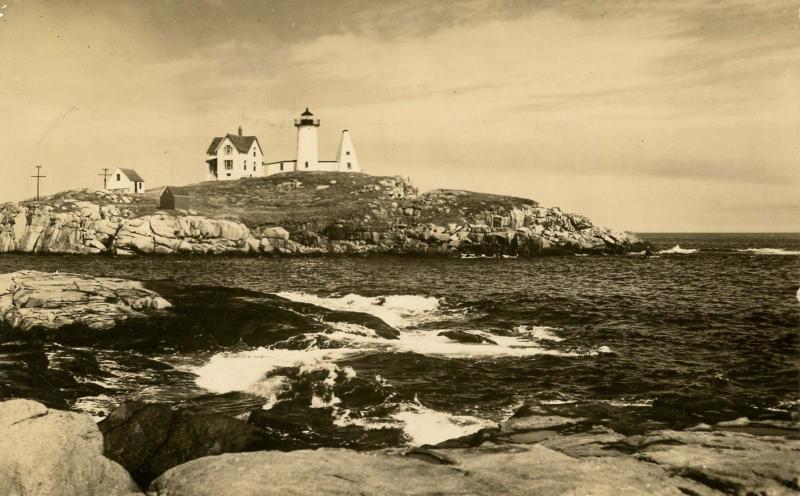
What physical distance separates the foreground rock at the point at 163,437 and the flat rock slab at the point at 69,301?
45.9 ft

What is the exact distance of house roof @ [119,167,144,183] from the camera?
115262 millimetres

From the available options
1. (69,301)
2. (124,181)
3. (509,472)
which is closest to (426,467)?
(509,472)

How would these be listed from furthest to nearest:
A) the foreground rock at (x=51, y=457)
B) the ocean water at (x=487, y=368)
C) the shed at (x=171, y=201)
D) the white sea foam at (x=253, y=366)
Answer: the shed at (x=171, y=201) → the white sea foam at (x=253, y=366) → the ocean water at (x=487, y=368) → the foreground rock at (x=51, y=457)

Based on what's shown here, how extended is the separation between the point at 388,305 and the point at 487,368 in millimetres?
16570

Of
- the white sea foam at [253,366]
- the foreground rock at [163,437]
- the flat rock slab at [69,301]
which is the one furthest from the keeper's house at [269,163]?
the foreground rock at [163,437]

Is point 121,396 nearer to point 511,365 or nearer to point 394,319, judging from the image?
point 511,365

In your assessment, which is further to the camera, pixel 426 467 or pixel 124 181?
pixel 124 181

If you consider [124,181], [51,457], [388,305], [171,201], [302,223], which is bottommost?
[388,305]

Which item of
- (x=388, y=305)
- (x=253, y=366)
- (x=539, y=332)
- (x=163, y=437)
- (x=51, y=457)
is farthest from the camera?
(x=388, y=305)

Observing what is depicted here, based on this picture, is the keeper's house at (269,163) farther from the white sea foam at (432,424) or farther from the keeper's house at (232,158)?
the white sea foam at (432,424)

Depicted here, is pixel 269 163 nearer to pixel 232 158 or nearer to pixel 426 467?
pixel 232 158

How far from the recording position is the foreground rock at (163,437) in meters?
11.0

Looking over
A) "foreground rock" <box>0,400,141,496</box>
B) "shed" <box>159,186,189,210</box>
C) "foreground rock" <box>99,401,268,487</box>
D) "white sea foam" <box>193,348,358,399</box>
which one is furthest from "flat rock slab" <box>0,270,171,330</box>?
"shed" <box>159,186,189,210</box>

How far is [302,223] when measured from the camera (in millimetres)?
93938
